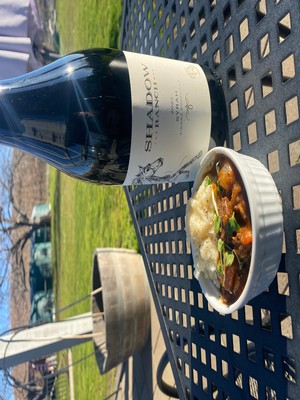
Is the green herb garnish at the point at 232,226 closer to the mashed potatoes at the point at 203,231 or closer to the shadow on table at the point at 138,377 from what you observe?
the mashed potatoes at the point at 203,231

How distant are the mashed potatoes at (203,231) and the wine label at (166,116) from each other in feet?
0.20

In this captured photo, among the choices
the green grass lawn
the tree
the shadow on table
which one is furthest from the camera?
the tree

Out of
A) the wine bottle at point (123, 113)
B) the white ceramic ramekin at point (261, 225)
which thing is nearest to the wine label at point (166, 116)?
the wine bottle at point (123, 113)

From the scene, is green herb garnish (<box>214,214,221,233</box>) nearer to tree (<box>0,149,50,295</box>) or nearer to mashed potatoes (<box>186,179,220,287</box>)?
mashed potatoes (<box>186,179,220,287</box>)

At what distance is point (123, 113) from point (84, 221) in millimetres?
2938

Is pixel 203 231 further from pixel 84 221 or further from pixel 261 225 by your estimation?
pixel 84 221

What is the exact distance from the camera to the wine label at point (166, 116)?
503 millimetres

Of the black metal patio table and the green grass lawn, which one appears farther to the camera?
the green grass lawn

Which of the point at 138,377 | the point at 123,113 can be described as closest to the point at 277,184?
the point at 123,113

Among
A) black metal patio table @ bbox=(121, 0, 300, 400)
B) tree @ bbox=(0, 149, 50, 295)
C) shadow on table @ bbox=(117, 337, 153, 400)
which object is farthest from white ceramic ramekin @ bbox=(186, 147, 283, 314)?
tree @ bbox=(0, 149, 50, 295)

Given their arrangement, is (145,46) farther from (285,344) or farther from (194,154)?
(285,344)

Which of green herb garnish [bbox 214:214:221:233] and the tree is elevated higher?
the tree

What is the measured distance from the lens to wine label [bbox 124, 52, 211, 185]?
0.50 meters

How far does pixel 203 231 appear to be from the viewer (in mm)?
490
